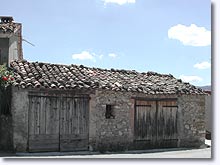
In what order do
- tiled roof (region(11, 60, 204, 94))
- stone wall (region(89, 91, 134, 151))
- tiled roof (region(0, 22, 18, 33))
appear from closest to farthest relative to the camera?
1. tiled roof (region(11, 60, 204, 94))
2. stone wall (region(89, 91, 134, 151))
3. tiled roof (region(0, 22, 18, 33))

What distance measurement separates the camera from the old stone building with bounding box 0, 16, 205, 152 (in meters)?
12.4

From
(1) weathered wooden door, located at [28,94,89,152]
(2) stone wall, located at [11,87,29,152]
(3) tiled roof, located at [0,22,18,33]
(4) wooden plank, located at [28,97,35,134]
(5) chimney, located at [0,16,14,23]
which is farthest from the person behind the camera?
(5) chimney, located at [0,16,14,23]

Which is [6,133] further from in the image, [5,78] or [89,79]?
[89,79]

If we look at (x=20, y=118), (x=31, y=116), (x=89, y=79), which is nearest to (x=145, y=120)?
(x=89, y=79)

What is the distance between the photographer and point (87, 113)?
44.2 ft

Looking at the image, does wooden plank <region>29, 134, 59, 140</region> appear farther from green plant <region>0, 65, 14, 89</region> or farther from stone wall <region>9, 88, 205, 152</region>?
green plant <region>0, 65, 14, 89</region>

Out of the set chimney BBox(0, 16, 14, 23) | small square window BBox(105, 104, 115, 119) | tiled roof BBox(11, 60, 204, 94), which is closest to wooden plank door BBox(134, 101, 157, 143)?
tiled roof BBox(11, 60, 204, 94)

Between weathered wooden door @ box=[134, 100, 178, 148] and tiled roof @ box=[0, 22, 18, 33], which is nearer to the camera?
tiled roof @ box=[0, 22, 18, 33]

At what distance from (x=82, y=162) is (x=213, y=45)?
4.83 meters

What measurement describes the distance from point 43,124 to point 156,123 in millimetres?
5045

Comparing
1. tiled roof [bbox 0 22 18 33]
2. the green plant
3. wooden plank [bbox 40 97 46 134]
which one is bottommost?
wooden plank [bbox 40 97 46 134]

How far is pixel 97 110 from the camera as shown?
13617 millimetres

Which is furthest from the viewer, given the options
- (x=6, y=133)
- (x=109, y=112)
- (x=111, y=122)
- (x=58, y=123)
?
(x=109, y=112)

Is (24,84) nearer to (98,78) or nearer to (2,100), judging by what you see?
(2,100)
